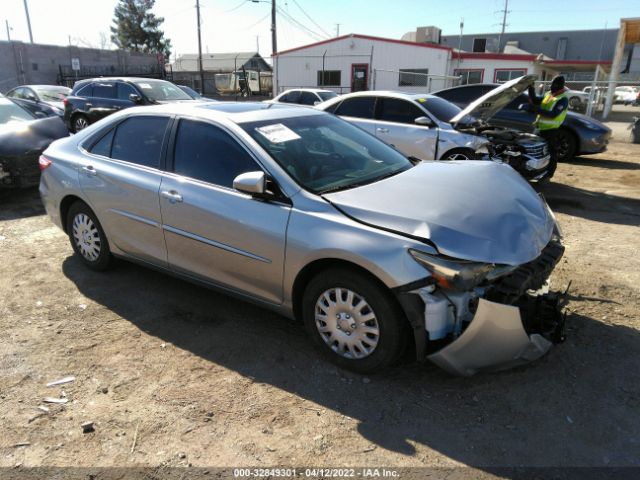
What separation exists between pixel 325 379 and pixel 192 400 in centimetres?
84

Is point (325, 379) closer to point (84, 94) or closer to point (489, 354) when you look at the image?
point (489, 354)

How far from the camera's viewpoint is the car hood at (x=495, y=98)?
619cm

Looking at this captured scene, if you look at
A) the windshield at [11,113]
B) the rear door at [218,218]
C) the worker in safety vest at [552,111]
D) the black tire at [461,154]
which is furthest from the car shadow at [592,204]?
the windshield at [11,113]

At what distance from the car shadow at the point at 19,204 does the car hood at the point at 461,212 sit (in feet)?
18.4

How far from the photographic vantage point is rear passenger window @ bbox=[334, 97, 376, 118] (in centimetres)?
795

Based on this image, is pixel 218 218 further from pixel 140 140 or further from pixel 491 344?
pixel 491 344

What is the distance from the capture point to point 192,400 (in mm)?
2924

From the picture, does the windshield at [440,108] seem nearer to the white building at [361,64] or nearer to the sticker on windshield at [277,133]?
the sticker on windshield at [277,133]

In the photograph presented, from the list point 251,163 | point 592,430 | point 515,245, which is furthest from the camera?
point 251,163

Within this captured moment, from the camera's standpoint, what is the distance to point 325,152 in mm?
3709

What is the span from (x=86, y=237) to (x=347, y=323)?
2.94 m

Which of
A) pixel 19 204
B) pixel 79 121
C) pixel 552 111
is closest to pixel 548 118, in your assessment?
pixel 552 111

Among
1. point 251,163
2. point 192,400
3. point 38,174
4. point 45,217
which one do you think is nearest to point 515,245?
point 251,163

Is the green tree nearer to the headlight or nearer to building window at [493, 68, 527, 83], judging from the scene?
building window at [493, 68, 527, 83]
